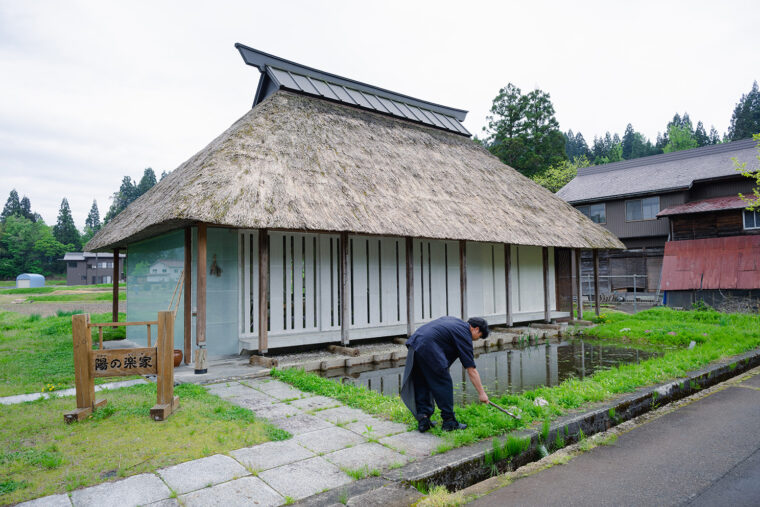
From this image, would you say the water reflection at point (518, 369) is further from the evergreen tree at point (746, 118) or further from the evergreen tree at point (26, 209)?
the evergreen tree at point (26, 209)

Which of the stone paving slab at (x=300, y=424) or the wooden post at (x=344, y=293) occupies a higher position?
the wooden post at (x=344, y=293)

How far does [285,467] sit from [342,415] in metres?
1.52

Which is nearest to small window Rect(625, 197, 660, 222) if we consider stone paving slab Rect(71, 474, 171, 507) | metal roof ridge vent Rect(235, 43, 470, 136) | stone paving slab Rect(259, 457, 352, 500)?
metal roof ridge vent Rect(235, 43, 470, 136)

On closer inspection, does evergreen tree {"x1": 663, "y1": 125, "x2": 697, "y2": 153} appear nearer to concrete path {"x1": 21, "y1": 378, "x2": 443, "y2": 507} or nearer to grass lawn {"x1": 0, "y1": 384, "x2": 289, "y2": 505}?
concrete path {"x1": 21, "y1": 378, "x2": 443, "y2": 507}

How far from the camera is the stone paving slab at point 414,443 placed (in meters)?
3.99

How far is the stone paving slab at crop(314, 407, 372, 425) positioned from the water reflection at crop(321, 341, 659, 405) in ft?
5.30

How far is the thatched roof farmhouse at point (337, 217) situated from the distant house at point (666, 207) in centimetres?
888

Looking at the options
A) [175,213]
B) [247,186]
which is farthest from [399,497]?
[247,186]

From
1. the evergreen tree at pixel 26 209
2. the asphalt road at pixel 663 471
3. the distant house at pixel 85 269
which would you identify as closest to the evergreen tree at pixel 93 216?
the evergreen tree at pixel 26 209

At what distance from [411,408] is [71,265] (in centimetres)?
5922

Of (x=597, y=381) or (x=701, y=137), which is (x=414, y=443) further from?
(x=701, y=137)

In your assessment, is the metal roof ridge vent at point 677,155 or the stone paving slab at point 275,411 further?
the metal roof ridge vent at point 677,155

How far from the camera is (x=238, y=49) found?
12.4m

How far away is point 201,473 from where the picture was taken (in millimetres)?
3598
